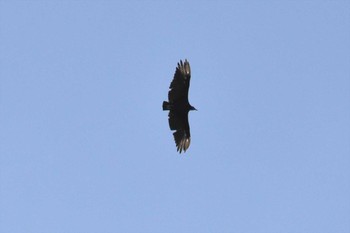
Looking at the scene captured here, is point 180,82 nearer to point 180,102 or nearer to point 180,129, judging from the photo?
point 180,102

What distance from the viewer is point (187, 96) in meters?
44.2

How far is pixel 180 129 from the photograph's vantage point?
149ft

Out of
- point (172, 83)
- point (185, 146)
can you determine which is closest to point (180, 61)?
point (172, 83)

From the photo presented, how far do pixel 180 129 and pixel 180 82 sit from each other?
2.76 m

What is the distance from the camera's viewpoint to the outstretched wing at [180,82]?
43594 mm

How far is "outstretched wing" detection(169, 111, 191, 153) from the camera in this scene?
1770 inches

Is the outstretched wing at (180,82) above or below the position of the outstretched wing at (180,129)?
above

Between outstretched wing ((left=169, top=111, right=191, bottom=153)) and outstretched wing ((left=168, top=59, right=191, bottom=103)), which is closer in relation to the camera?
outstretched wing ((left=168, top=59, right=191, bottom=103))

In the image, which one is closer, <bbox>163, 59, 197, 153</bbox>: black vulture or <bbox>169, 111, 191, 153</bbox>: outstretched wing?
<bbox>163, 59, 197, 153</bbox>: black vulture

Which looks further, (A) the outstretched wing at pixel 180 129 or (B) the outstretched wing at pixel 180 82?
(A) the outstretched wing at pixel 180 129

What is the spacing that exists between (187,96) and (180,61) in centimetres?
153

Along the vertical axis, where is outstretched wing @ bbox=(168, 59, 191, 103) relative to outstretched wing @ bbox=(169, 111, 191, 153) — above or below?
above

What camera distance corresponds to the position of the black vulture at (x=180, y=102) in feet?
143

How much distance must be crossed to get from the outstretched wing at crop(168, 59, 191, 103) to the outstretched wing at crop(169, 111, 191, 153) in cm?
110
